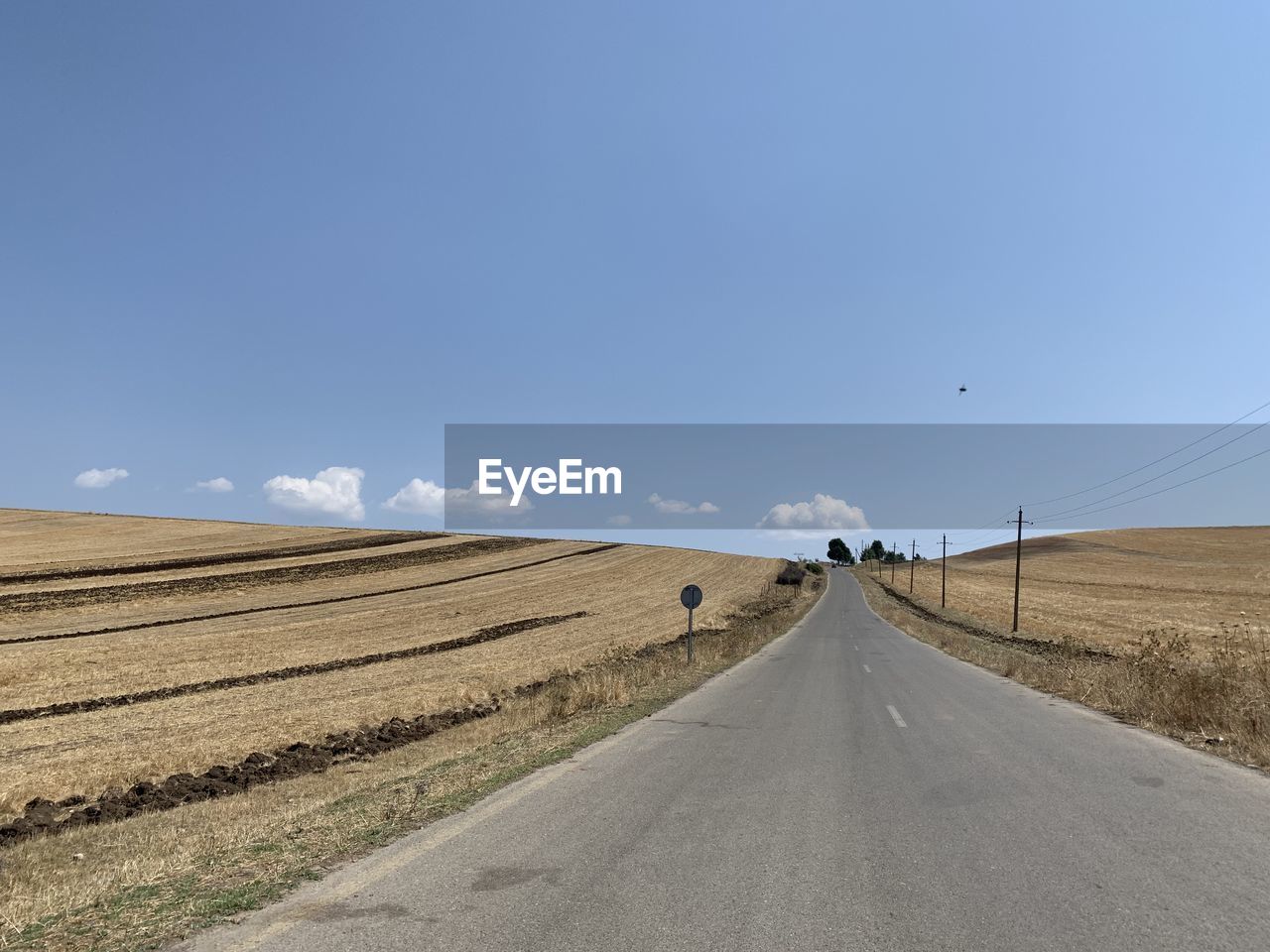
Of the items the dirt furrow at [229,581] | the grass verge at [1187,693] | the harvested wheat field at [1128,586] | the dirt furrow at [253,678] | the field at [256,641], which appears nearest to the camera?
the grass verge at [1187,693]

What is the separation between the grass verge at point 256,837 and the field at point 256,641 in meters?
1.33

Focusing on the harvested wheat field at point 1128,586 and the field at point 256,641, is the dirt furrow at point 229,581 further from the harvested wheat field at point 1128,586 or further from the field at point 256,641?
the harvested wheat field at point 1128,586

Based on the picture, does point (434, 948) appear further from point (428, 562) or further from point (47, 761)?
point (428, 562)

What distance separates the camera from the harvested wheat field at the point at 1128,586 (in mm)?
42094

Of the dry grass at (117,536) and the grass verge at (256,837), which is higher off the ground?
the grass verge at (256,837)

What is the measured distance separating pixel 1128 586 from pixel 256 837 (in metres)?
83.9

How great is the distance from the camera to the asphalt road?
4305 millimetres

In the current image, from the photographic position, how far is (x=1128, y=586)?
7375cm

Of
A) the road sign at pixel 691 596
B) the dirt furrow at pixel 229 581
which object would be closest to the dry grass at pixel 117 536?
the dirt furrow at pixel 229 581

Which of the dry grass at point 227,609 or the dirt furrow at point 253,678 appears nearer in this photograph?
the dirt furrow at point 253,678

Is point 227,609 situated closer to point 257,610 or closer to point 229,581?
point 257,610

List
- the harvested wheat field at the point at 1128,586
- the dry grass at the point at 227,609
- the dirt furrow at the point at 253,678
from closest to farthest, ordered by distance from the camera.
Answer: the dirt furrow at the point at 253,678 → the dry grass at the point at 227,609 → the harvested wheat field at the point at 1128,586

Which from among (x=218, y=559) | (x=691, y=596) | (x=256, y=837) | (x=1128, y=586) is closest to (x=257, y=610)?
(x=218, y=559)

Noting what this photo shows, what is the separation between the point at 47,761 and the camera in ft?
41.1
